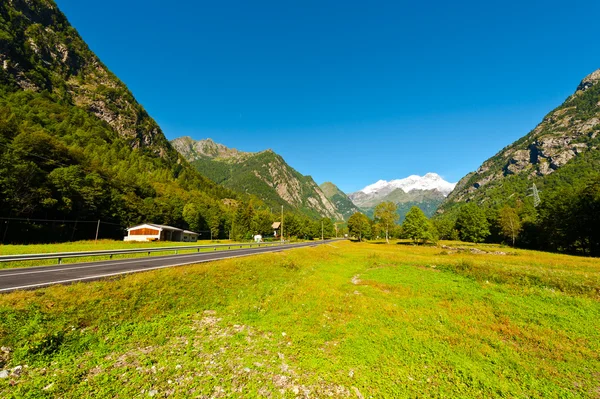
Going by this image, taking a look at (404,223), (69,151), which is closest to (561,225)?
(404,223)

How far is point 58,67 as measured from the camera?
15538cm

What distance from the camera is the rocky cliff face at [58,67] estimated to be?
12362cm

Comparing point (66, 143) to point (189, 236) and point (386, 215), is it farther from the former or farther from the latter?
point (386, 215)

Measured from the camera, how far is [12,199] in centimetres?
4250

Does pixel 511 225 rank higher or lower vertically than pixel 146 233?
higher

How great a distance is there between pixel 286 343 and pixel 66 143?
5578 inches

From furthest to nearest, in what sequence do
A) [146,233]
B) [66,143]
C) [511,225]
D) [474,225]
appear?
[474,225]
[66,143]
[511,225]
[146,233]

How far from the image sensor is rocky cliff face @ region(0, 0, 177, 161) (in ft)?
406

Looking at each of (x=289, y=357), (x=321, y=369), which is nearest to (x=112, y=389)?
(x=289, y=357)

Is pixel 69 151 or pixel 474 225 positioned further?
pixel 474 225

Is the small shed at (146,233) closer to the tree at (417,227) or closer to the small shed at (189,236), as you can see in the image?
the small shed at (189,236)

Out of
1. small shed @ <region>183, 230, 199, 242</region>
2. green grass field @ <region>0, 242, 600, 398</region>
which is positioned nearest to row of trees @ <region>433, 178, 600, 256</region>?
green grass field @ <region>0, 242, 600, 398</region>

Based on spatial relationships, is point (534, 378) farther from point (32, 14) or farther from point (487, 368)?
point (32, 14)

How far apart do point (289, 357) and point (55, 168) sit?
258ft
